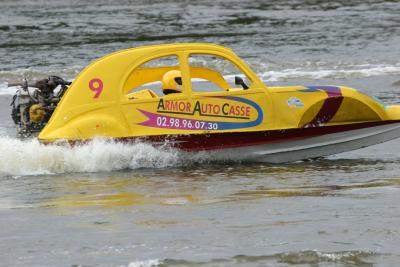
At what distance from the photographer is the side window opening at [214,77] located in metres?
13.6

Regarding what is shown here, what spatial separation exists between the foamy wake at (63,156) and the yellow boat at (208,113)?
13cm

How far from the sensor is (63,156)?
12.5 metres

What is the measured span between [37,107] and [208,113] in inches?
89.5

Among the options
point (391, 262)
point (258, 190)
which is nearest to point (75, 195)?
point (258, 190)

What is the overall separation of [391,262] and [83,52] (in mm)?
23081

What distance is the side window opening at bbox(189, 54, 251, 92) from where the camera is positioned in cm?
1359

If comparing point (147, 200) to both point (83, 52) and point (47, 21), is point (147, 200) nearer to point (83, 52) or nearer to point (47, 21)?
point (83, 52)

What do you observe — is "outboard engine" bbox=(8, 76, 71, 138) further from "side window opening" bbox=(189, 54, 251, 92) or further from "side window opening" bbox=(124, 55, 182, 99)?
"side window opening" bbox=(189, 54, 251, 92)

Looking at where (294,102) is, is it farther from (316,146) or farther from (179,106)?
(179,106)

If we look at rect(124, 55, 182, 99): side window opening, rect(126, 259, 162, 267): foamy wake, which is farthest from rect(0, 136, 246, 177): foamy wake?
rect(126, 259, 162, 267): foamy wake

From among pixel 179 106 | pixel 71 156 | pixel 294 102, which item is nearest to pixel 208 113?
pixel 179 106

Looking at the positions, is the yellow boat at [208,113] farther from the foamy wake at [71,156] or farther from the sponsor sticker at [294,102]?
the foamy wake at [71,156]

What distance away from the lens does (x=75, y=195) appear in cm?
1105

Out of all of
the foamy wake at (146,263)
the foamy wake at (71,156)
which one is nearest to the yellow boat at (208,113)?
the foamy wake at (71,156)
